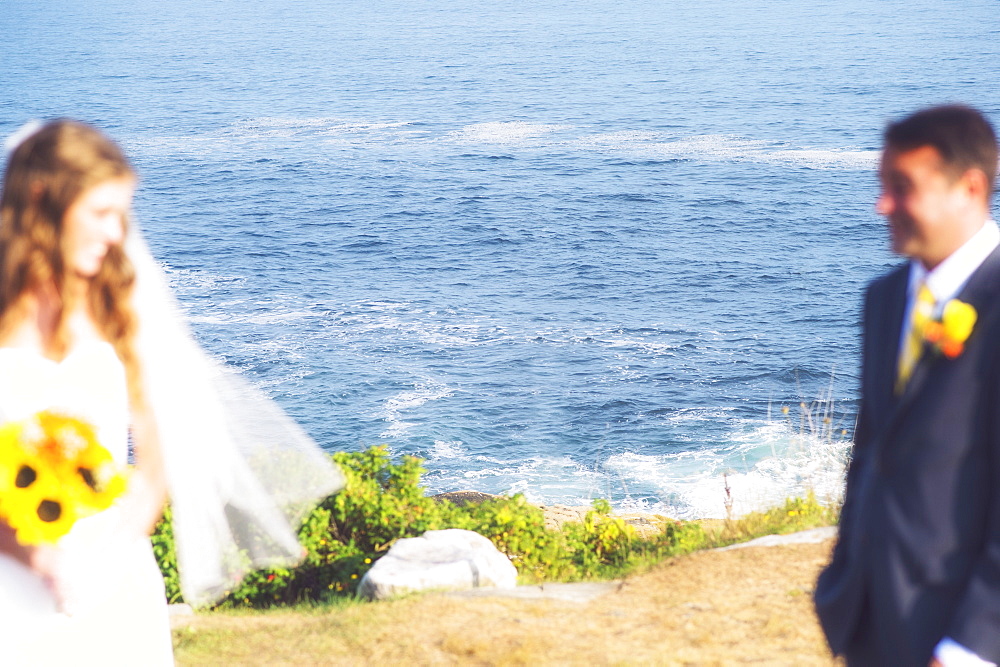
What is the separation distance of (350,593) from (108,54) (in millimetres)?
171321

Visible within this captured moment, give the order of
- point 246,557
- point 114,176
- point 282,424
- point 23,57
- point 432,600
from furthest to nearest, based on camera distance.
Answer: point 23,57 < point 432,600 < point 282,424 < point 246,557 < point 114,176

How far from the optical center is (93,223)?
9.95 ft

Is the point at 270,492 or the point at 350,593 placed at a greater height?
the point at 270,492

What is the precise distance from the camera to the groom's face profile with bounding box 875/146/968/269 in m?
2.69

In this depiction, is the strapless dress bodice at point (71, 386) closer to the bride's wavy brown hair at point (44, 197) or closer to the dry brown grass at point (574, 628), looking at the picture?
the bride's wavy brown hair at point (44, 197)

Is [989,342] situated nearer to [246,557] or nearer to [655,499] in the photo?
[246,557]

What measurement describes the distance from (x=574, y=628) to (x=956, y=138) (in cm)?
459

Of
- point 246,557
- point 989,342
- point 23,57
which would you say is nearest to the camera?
point 989,342

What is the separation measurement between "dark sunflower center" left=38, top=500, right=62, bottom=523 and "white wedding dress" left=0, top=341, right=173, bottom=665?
12 centimetres

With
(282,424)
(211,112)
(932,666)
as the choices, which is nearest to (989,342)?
(932,666)

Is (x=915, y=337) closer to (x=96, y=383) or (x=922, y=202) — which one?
(x=922, y=202)

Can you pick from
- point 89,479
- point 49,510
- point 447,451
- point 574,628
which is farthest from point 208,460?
point 447,451

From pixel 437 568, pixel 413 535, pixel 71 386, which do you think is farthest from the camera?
pixel 413 535

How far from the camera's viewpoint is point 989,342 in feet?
8.77
